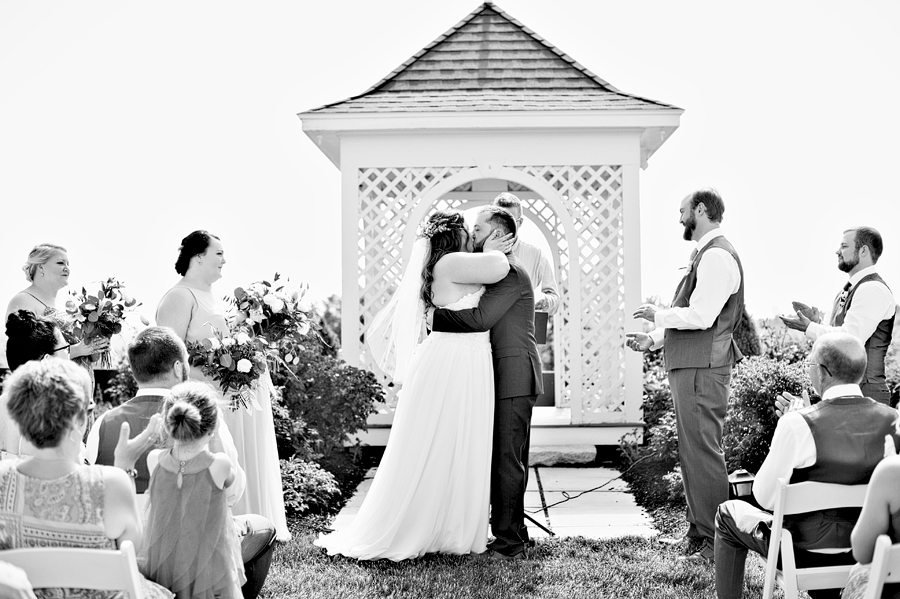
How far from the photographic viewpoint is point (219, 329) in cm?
541

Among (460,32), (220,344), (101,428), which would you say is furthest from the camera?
(460,32)

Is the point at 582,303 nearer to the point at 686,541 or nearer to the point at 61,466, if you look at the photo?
the point at 686,541

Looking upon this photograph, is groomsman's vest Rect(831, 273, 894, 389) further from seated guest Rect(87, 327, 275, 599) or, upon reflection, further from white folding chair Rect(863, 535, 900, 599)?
seated guest Rect(87, 327, 275, 599)

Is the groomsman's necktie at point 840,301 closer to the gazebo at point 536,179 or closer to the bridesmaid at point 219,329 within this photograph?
the gazebo at point 536,179

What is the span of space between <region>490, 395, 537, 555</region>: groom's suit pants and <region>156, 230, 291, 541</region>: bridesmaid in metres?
1.42

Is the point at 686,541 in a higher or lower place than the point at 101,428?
lower

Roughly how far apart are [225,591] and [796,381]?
513 cm

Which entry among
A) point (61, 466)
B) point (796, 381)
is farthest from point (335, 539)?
point (796, 381)

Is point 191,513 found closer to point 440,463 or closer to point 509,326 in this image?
point 440,463

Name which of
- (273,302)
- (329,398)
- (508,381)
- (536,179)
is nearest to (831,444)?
(508,381)

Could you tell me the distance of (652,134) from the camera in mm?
9320

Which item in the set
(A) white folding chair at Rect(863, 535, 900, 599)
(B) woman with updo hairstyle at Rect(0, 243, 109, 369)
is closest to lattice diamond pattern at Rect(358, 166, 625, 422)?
(B) woman with updo hairstyle at Rect(0, 243, 109, 369)

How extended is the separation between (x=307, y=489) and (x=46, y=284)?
8.08ft

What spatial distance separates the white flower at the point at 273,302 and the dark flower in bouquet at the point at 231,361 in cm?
31
